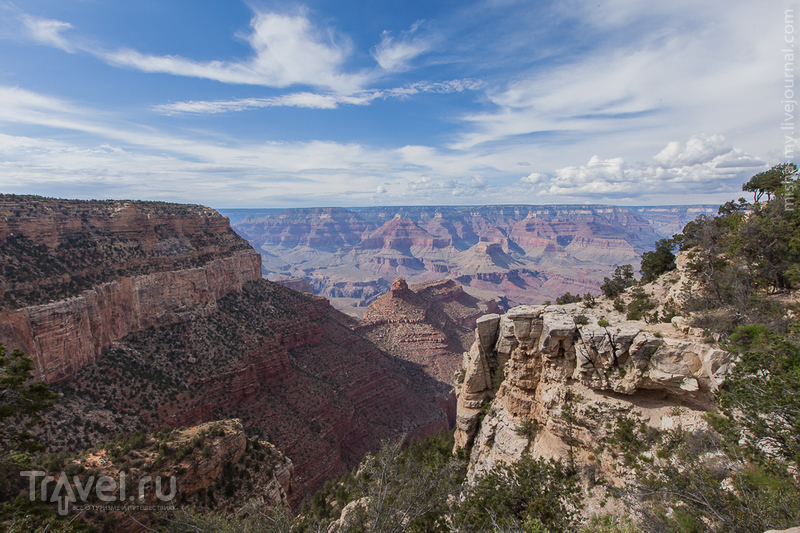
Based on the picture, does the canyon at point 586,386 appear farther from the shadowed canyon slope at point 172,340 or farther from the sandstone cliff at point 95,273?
the sandstone cliff at point 95,273

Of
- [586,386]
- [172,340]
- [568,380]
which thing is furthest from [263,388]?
[586,386]

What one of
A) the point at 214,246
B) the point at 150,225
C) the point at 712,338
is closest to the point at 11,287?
the point at 150,225

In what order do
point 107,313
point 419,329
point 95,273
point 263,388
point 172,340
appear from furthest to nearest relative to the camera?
point 419,329 < point 263,388 < point 172,340 < point 95,273 < point 107,313

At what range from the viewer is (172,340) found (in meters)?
39.5

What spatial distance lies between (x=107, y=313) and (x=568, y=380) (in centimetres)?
4136

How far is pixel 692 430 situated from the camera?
14312 millimetres

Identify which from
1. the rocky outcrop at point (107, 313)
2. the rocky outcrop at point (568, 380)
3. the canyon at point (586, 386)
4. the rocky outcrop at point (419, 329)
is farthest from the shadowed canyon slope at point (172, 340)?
the canyon at point (586, 386)

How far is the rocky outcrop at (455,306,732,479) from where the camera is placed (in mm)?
15234

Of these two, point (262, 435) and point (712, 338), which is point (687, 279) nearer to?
point (712, 338)

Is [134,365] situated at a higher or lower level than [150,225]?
lower

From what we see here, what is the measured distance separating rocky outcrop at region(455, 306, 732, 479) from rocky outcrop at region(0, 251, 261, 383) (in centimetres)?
3310

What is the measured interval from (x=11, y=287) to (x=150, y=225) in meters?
16.7

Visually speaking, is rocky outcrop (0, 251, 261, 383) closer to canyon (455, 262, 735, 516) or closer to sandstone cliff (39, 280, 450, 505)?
Answer: sandstone cliff (39, 280, 450, 505)

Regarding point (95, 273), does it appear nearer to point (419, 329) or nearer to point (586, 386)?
point (586, 386)
